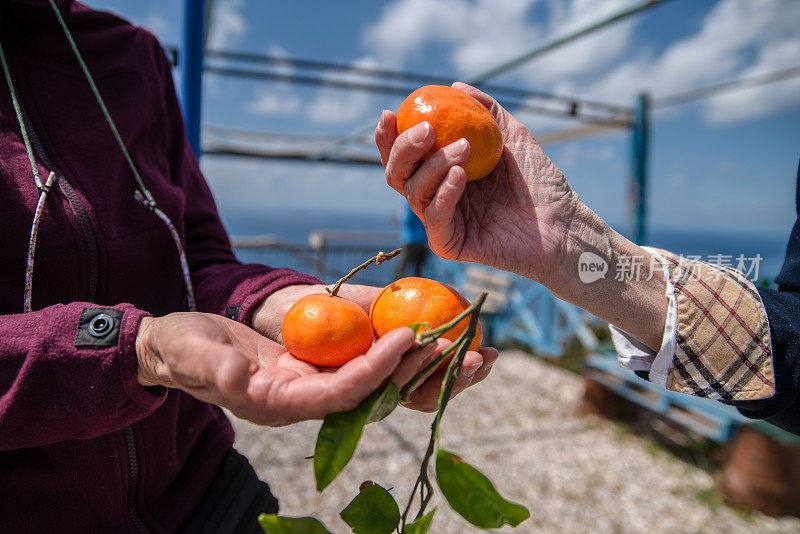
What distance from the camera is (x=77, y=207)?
1160 mm

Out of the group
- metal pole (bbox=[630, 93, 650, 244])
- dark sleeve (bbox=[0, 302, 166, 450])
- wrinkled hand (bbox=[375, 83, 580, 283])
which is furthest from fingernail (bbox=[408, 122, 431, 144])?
metal pole (bbox=[630, 93, 650, 244])

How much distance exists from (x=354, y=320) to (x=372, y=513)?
14.7 inches

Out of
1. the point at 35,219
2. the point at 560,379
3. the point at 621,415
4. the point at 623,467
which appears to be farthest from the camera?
the point at 560,379

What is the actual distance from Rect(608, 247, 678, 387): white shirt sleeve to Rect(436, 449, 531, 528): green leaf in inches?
25.5

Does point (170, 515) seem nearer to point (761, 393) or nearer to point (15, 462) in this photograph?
point (15, 462)

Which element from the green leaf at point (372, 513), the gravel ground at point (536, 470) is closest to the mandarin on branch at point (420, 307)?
the green leaf at point (372, 513)

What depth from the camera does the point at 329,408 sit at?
792 mm

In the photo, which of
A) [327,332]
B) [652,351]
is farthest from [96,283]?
[652,351]

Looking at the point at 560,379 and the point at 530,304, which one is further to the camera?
the point at 530,304

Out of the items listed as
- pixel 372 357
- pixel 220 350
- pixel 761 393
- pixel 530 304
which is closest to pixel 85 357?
pixel 220 350

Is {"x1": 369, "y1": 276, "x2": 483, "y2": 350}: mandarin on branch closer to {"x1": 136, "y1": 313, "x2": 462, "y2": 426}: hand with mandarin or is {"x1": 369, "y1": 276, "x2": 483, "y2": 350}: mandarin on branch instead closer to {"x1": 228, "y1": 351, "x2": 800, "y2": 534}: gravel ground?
{"x1": 136, "y1": 313, "x2": 462, "y2": 426}: hand with mandarin

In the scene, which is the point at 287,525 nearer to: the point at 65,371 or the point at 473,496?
the point at 473,496

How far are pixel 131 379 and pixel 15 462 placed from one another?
17.2 inches

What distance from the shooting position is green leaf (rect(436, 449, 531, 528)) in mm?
869
